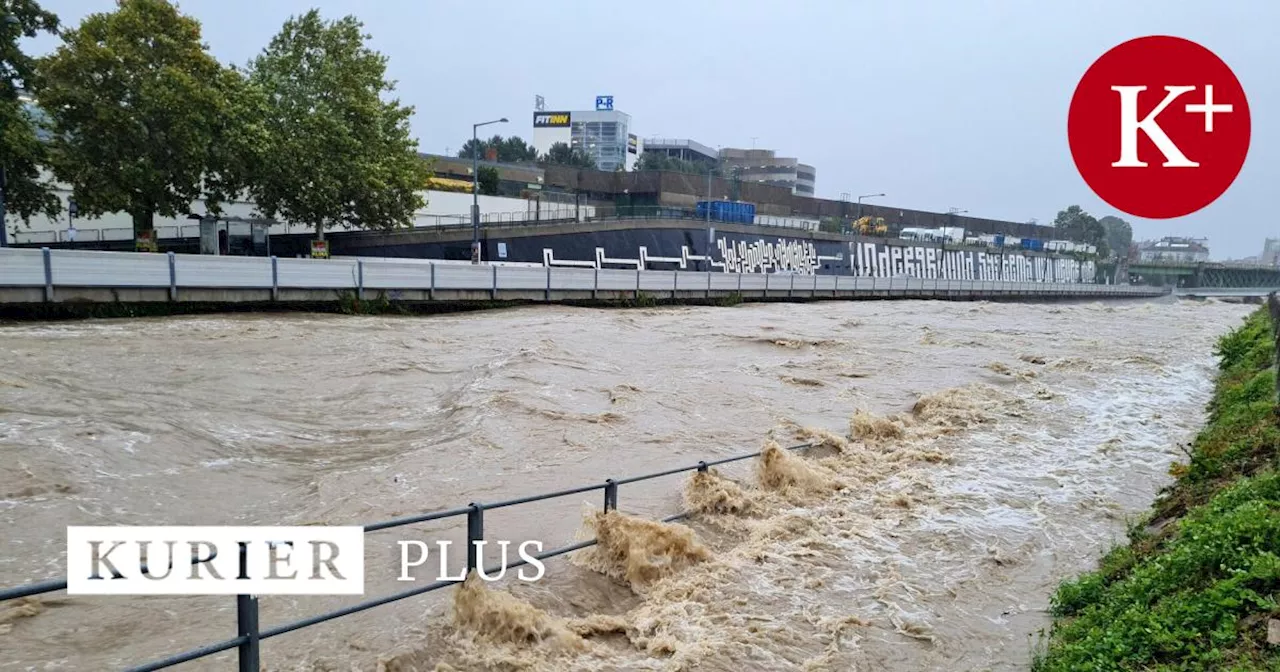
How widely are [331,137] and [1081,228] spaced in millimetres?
143039

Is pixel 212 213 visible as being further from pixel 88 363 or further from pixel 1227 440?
pixel 1227 440

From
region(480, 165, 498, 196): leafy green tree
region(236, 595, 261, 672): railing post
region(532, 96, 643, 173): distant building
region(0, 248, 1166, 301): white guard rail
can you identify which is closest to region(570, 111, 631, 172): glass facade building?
region(532, 96, 643, 173): distant building

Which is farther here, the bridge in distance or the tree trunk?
the bridge in distance

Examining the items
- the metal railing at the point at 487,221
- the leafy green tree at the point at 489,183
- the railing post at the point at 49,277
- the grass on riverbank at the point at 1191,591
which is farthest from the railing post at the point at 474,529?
the leafy green tree at the point at 489,183

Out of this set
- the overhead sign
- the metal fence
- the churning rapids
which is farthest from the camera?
the overhead sign

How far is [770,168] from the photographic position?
15188 cm

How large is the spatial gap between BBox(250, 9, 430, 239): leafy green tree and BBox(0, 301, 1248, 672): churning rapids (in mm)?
16555

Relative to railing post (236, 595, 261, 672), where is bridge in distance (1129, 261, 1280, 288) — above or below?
above

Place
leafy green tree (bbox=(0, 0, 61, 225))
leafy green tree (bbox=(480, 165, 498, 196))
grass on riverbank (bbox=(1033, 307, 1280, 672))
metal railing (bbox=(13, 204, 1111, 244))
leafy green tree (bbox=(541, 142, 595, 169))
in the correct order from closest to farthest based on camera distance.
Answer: grass on riverbank (bbox=(1033, 307, 1280, 672)) < leafy green tree (bbox=(0, 0, 61, 225)) < metal railing (bbox=(13, 204, 1111, 244)) < leafy green tree (bbox=(480, 165, 498, 196)) < leafy green tree (bbox=(541, 142, 595, 169))

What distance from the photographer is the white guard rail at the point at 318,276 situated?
19.5 meters

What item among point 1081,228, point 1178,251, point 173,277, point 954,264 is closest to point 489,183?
point 173,277

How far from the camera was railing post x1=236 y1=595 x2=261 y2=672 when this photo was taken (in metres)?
4.11

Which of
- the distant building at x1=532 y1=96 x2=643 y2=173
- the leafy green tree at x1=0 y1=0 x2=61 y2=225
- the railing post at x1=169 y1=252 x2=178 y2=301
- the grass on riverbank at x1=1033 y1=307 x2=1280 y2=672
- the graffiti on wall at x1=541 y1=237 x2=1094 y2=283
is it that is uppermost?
the distant building at x1=532 y1=96 x2=643 y2=173

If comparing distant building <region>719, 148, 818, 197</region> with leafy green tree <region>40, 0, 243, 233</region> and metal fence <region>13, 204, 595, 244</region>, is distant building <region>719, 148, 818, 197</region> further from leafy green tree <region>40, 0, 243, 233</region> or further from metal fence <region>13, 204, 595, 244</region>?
leafy green tree <region>40, 0, 243, 233</region>
